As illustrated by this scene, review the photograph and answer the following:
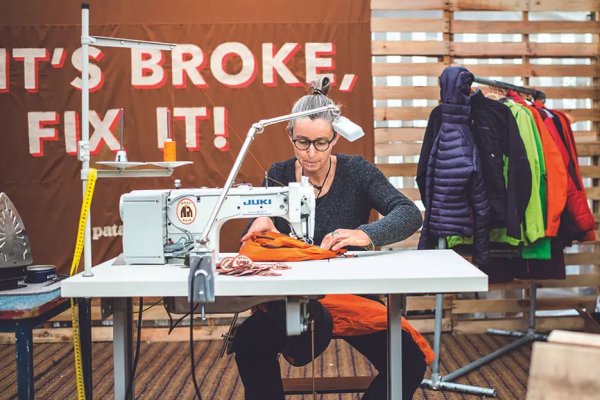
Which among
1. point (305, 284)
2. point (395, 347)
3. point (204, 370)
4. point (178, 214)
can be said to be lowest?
point (204, 370)

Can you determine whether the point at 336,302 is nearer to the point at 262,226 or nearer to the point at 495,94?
the point at 262,226

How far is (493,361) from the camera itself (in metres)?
3.97

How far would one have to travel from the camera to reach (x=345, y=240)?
229 centimetres

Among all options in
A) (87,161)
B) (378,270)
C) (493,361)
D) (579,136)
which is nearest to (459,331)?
(493,361)

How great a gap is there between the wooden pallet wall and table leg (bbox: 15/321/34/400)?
2963 millimetres

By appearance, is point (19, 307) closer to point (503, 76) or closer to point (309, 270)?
point (309, 270)

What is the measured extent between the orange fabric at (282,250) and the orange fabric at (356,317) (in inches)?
5.6

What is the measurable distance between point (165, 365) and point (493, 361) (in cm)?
187

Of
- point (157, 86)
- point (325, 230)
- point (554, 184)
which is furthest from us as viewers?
point (157, 86)

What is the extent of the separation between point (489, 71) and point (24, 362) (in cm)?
351

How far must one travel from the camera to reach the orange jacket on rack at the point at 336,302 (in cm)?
221

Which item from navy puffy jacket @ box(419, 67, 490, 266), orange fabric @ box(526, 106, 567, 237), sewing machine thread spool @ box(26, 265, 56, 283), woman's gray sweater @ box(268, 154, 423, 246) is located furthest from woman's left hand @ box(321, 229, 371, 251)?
orange fabric @ box(526, 106, 567, 237)

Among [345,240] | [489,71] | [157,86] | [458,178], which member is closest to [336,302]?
[345,240]

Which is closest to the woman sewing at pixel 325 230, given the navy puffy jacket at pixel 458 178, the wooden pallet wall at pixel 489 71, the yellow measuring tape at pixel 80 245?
the yellow measuring tape at pixel 80 245
